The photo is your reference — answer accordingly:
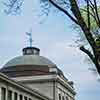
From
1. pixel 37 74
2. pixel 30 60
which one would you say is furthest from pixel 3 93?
pixel 30 60

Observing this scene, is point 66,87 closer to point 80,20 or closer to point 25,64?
point 25,64

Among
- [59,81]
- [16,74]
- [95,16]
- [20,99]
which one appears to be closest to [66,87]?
[59,81]

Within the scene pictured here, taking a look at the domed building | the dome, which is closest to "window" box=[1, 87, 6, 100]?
the domed building

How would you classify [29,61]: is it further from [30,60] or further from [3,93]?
[3,93]

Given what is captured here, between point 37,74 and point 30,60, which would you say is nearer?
point 37,74

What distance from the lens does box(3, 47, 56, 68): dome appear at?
88.6 m

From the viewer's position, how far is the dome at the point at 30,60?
88637 millimetres

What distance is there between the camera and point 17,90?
66.3 meters

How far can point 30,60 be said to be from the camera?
8956 centimetres

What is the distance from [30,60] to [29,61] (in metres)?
0.46

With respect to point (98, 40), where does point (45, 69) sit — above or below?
below

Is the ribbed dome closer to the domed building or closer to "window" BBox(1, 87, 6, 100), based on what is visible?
the domed building

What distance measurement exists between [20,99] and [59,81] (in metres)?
21.2

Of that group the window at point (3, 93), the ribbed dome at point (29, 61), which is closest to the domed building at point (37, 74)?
the ribbed dome at point (29, 61)
